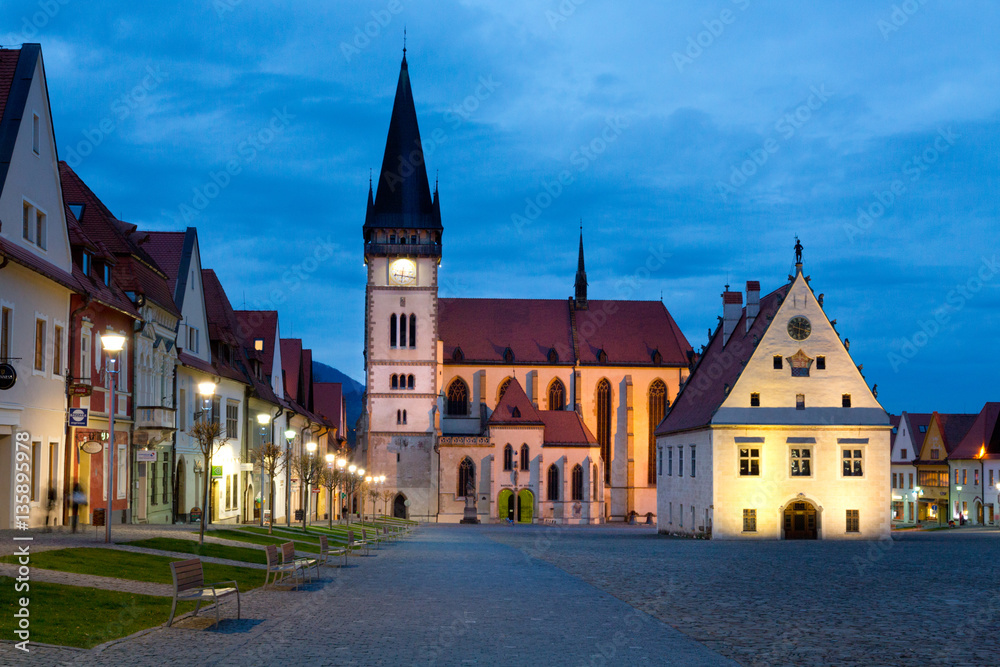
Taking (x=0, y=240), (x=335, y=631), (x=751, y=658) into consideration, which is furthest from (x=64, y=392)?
(x=751, y=658)

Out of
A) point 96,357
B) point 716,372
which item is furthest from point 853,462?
point 96,357

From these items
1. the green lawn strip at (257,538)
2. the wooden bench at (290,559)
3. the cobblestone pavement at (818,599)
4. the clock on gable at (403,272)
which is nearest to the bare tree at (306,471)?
the green lawn strip at (257,538)

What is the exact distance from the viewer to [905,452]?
11531cm

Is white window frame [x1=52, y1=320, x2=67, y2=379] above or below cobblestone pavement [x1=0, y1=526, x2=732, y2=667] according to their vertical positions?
above

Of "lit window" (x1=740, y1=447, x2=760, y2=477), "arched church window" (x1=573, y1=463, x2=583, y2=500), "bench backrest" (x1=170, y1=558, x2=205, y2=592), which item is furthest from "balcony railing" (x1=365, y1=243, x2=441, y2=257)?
"bench backrest" (x1=170, y1=558, x2=205, y2=592)

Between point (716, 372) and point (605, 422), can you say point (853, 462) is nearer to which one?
point (716, 372)

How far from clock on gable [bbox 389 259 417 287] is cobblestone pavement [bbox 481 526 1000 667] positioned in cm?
6231

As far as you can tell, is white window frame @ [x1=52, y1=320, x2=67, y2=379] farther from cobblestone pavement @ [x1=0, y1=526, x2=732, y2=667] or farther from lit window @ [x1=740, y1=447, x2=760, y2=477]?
lit window @ [x1=740, y1=447, x2=760, y2=477]

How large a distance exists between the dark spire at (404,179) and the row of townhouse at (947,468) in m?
51.2

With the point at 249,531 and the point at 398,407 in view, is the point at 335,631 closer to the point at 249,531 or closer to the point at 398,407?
the point at 249,531

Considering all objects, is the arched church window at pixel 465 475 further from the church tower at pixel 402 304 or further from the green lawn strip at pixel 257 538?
the green lawn strip at pixel 257 538

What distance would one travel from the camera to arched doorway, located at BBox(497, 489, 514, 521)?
98.2 meters

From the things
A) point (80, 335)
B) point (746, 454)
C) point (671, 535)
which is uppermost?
point (80, 335)

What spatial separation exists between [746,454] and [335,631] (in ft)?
144
